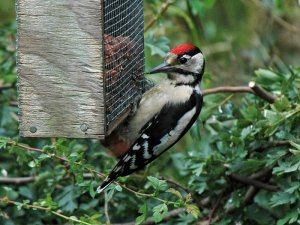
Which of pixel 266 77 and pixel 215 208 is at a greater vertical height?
pixel 266 77

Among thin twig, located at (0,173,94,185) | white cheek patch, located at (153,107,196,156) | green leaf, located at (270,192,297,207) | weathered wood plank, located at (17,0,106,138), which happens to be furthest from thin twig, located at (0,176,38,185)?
green leaf, located at (270,192,297,207)

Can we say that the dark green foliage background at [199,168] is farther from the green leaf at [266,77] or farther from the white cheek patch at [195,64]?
the white cheek patch at [195,64]

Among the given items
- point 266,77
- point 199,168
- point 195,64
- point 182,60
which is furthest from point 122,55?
point 266,77

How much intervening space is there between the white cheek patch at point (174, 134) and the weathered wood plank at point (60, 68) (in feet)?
2.30

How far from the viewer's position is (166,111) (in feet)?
14.9

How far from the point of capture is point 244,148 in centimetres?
482

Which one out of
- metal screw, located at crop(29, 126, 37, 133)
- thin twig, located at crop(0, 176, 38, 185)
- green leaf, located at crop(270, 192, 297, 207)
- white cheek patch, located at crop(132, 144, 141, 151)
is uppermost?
metal screw, located at crop(29, 126, 37, 133)

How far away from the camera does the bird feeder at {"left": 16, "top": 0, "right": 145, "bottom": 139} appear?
3793 mm

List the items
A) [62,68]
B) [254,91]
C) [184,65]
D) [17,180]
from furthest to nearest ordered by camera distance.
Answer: [17,180], [254,91], [184,65], [62,68]

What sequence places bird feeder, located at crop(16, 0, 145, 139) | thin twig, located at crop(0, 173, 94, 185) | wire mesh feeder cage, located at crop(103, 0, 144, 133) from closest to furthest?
1. bird feeder, located at crop(16, 0, 145, 139)
2. wire mesh feeder cage, located at crop(103, 0, 144, 133)
3. thin twig, located at crop(0, 173, 94, 185)

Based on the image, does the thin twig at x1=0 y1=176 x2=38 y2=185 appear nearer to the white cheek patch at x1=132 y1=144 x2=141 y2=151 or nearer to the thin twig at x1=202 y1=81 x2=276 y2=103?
the white cheek patch at x1=132 y1=144 x2=141 y2=151

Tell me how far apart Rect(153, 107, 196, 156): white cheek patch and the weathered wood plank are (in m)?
0.70

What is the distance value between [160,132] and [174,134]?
0.27ft

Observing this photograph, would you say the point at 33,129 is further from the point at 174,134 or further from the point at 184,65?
the point at 184,65
